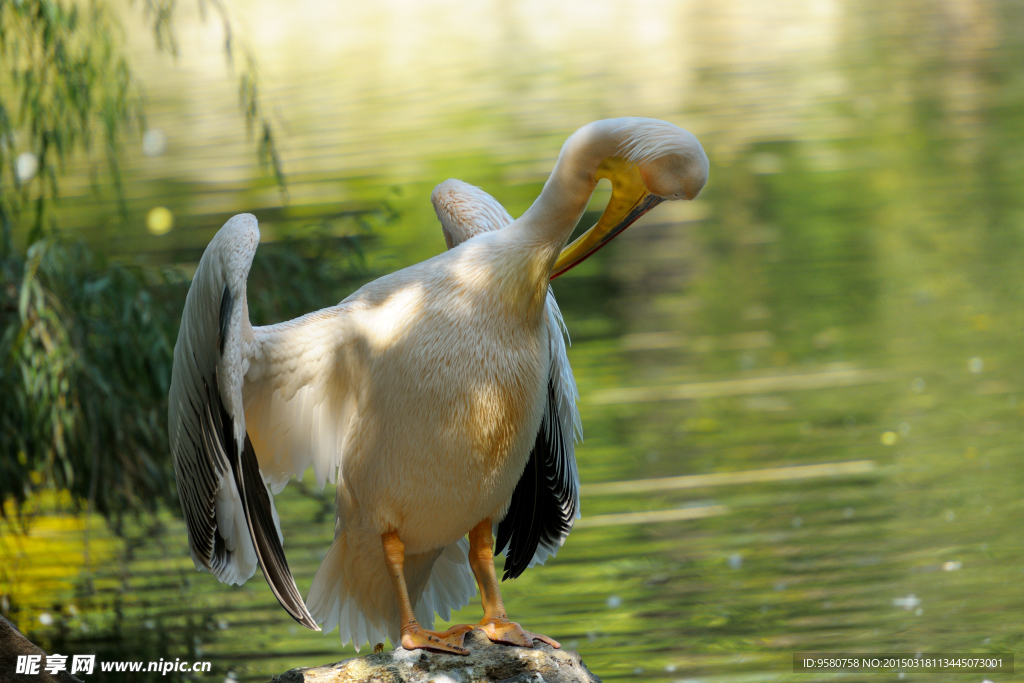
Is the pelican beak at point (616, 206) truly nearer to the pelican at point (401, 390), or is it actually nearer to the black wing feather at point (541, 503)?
the pelican at point (401, 390)

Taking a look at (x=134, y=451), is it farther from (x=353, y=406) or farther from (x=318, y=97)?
(x=318, y=97)

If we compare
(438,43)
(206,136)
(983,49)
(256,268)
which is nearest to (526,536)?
(256,268)

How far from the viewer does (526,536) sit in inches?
118

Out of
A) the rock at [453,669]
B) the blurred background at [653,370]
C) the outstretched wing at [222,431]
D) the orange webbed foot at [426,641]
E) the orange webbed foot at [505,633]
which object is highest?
the outstretched wing at [222,431]

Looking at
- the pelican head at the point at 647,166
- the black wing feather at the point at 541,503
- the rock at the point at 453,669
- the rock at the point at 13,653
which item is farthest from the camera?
the black wing feather at the point at 541,503

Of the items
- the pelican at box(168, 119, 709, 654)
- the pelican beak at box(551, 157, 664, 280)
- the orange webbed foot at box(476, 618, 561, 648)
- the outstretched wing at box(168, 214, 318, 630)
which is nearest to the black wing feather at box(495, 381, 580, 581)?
the pelican at box(168, 119, 709, 654)

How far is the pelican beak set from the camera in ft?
7.91

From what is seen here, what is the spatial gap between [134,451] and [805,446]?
327cm

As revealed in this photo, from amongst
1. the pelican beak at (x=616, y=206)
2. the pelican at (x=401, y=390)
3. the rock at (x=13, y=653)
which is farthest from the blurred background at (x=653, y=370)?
the pelican beak at (x=616, y=206)

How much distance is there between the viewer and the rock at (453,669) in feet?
8.54

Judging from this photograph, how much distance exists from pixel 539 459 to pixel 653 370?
12.8ft

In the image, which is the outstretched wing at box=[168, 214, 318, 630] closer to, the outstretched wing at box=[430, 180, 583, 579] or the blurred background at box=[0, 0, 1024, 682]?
the outstretched wing at box=[430, 180, 583, 579]

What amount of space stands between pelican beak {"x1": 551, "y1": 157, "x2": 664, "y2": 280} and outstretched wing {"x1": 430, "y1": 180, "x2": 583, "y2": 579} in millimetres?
304

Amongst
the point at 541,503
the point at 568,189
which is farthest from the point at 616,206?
the point at 541,503
